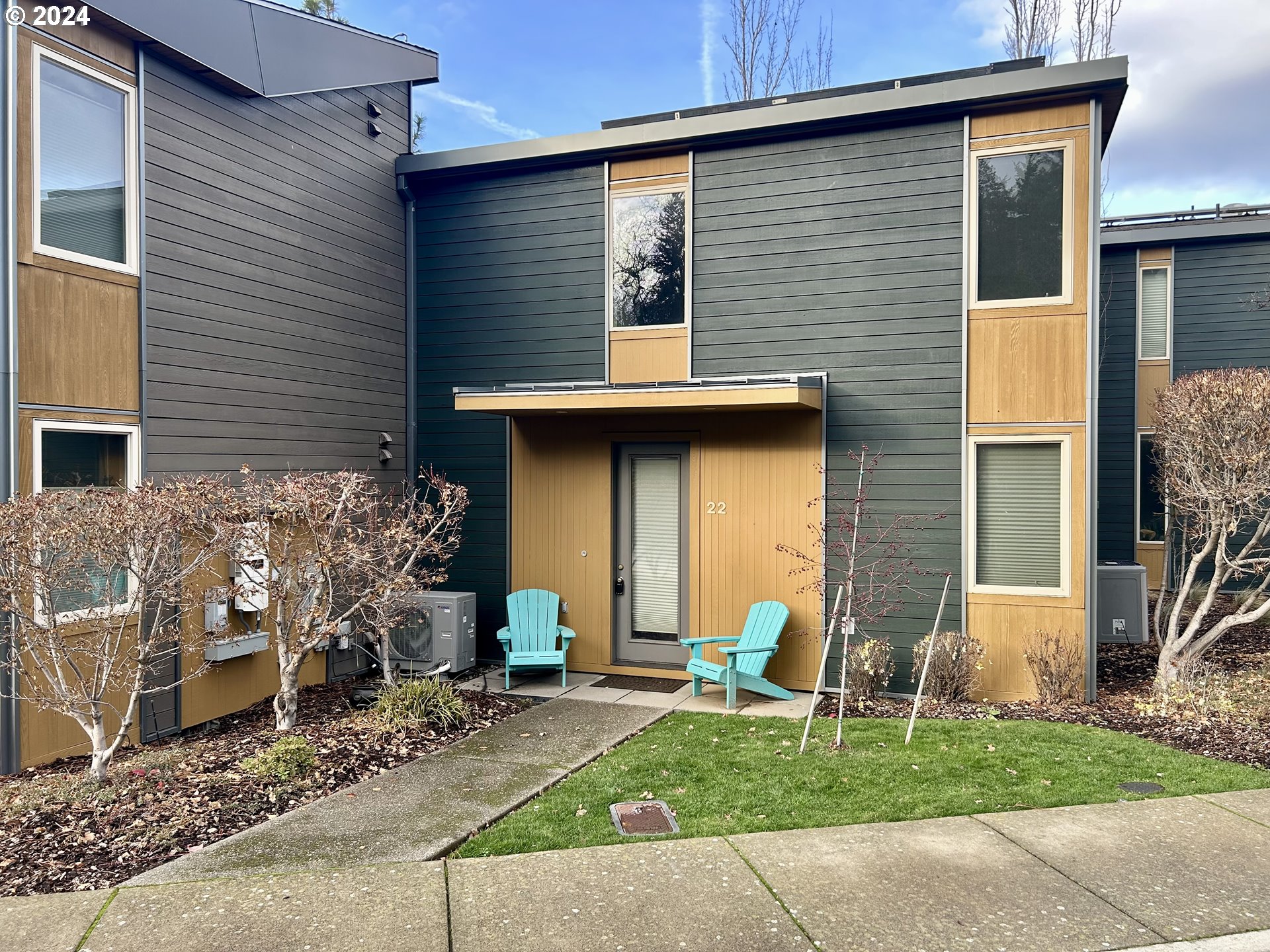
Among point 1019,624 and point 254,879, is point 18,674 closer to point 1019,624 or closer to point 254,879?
point 254,879

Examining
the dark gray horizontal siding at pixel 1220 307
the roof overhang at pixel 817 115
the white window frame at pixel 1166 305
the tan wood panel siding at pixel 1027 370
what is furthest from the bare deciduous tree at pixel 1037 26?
the tan wood panel siding at pixel 1027 370

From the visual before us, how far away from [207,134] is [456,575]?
4.58 m

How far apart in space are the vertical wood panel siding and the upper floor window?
158 mm

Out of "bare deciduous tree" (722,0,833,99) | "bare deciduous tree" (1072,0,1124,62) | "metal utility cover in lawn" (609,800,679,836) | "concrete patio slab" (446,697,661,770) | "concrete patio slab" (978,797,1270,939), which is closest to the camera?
"concrete patio slab" (978,797,1270,939)

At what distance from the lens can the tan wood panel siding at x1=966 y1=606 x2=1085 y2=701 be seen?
7441mm

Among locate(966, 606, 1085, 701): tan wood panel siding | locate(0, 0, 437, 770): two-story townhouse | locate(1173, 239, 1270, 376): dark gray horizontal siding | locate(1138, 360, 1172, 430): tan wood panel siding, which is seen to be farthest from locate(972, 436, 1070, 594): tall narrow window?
locate(1173, 239, 1270, 376): dark gray horizontal siding

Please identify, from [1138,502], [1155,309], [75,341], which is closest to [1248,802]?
[75,341]

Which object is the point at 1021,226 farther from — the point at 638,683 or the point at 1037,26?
the point at 1037,26

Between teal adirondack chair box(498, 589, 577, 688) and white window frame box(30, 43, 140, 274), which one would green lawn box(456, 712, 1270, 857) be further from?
white window frame box(30, 43, 140, 274)

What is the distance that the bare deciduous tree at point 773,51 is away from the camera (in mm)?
18328

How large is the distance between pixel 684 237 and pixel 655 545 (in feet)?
9.66

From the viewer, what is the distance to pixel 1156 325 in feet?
42.7

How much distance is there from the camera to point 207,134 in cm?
706

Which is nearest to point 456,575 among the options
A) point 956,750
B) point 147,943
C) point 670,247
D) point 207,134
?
point 670,247
